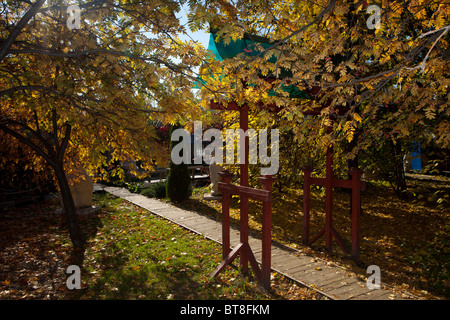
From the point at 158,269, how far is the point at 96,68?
144 inches

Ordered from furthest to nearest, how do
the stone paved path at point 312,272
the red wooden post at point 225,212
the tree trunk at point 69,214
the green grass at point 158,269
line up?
the tree trunk at point 69,214 < the red wooden post at point 225,212 < the green grass at point 158,269 < the stone paved path at point 312,272

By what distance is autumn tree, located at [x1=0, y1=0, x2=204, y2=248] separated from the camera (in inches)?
185

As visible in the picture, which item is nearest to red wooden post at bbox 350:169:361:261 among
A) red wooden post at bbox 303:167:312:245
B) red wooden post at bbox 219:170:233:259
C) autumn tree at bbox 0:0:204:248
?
red wooden post at bbox 303:167:312:245

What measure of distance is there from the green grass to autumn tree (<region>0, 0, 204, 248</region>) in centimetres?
106

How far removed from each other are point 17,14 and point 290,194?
32.5ft

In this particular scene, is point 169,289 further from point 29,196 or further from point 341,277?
point 29,196

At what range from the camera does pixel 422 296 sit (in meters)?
4.57

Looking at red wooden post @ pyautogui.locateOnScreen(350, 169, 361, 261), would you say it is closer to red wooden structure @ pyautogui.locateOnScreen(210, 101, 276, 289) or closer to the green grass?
the green grass

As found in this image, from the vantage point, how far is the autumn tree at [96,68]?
4.69 metres

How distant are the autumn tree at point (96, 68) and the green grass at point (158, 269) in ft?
3.48

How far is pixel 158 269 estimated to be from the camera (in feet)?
18.0

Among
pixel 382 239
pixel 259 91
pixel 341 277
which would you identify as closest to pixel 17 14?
pixel 259 91

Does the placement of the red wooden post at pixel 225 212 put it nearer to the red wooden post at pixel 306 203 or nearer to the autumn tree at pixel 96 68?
the autumn tree at pixel 96 68

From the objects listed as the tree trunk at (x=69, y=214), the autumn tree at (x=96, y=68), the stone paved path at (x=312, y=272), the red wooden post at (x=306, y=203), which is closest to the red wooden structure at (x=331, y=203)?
the red wooden post at (x=306, y=203)
